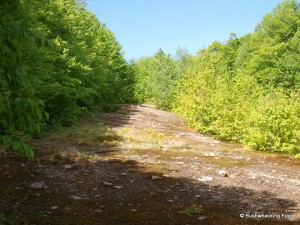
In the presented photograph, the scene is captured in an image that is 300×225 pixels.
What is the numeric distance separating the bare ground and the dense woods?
1814mm

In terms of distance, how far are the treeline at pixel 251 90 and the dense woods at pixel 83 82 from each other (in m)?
0.07

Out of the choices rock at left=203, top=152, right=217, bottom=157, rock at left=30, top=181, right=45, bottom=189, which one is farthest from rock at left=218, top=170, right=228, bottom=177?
rock at left=30, top=181, right=45, bottom=189

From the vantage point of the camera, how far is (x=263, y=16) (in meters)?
47.3

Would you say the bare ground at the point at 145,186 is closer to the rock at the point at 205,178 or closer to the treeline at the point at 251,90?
the rock at the point at 205,178

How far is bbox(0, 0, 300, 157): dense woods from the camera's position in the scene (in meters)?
3.96

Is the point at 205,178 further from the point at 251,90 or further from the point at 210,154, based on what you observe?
the point at 251,90

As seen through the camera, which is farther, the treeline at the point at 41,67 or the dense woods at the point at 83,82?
the dense woods at the point at 83,82

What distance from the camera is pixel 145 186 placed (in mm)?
9578

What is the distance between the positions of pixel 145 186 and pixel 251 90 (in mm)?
20381

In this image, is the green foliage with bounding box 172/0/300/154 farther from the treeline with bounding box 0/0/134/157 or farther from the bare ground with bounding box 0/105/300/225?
the treeline with bounding box 0/0/134/157

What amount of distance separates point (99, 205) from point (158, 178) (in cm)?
310

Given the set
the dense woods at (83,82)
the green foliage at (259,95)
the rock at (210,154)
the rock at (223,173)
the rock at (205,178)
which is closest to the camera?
the dense woods at (83,82)

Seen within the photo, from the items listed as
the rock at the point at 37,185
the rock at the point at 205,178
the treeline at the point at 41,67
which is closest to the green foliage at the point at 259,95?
the rock at the point at 205,178

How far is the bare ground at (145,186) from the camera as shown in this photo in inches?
278
